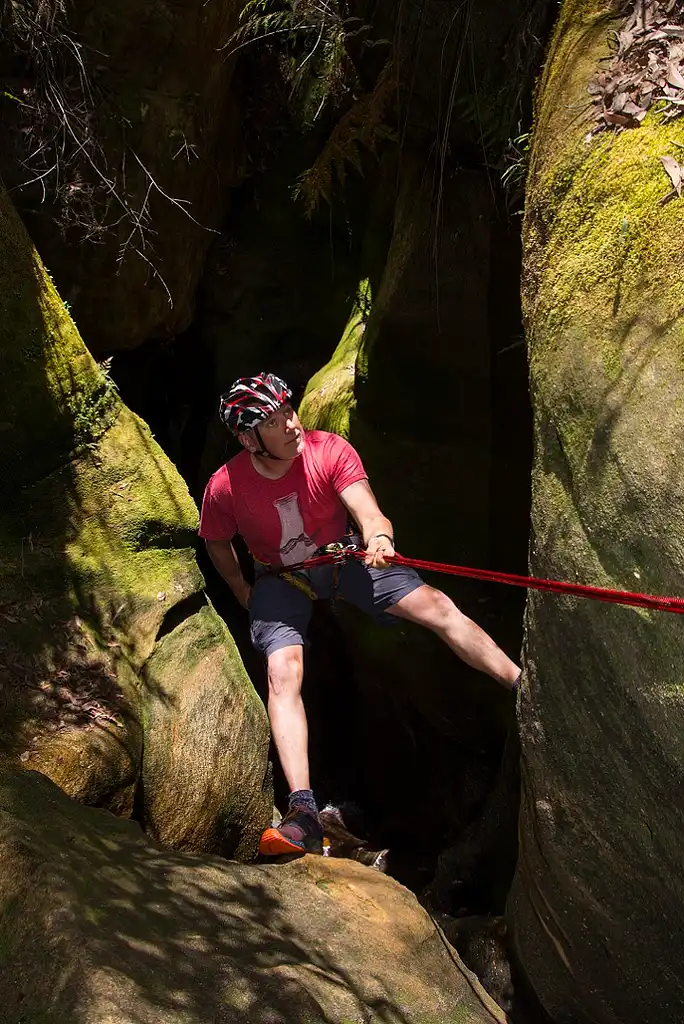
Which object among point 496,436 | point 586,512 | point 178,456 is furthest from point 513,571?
point 178,456

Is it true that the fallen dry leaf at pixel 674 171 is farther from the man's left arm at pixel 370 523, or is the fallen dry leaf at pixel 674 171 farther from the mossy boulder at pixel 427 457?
the mossy boulder at pixel 427 457

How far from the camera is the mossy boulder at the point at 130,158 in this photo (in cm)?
652

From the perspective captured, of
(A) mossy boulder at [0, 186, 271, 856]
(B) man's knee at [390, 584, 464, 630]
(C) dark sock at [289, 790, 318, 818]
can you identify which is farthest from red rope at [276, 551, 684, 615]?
(A) mossy boulder at [0, 186, 271, 856]

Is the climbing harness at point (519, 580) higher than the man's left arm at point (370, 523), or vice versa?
the man's left arm at point (370, 523)

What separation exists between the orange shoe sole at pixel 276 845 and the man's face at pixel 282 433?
5.75 feet

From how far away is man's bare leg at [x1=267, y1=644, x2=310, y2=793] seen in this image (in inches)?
160

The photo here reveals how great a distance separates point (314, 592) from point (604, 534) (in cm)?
195

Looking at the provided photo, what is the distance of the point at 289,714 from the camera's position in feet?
13.6

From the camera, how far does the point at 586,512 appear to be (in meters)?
3.04

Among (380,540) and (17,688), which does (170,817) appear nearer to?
(17,688)

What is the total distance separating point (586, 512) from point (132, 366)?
21.3 feet

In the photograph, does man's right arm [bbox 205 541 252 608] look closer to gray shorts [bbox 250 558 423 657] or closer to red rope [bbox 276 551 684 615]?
gray shorts [bbox 250 558 423 657]

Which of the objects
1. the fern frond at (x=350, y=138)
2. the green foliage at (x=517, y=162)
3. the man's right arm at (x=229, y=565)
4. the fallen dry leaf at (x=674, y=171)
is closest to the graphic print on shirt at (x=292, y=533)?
the man's right arm at (x=229, y=565)

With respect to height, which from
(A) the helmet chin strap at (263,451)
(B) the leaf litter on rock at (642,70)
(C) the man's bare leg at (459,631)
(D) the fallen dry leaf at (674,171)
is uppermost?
(B) the leaf litter on rock at (642,70)
